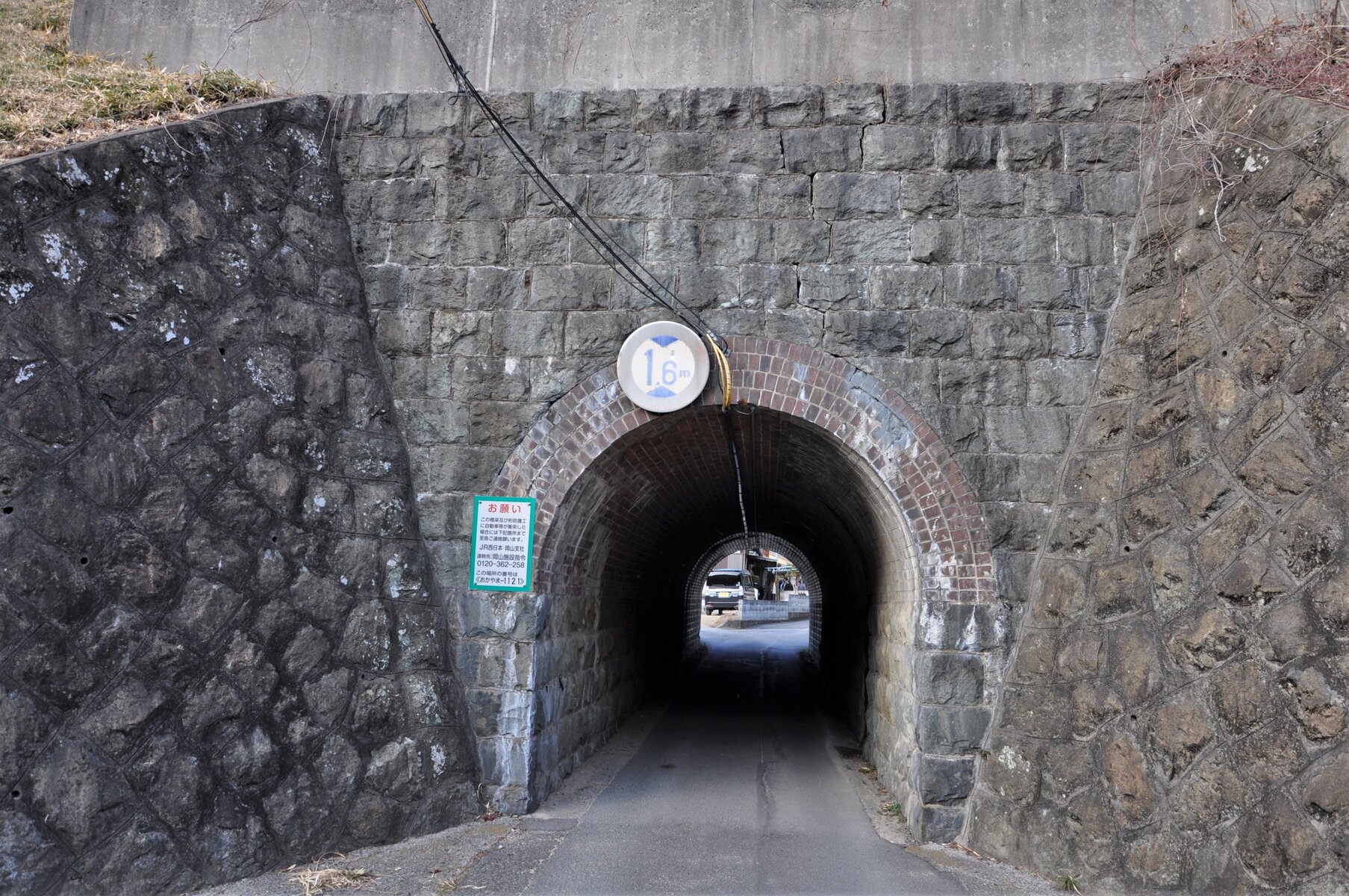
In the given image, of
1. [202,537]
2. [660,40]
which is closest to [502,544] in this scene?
[202,537]

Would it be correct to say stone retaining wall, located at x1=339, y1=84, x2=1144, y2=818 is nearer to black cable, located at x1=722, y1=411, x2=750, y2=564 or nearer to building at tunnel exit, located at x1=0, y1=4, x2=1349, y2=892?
building at tunnel exit, located at x1=0, y1=4, x2=1349, y2=892

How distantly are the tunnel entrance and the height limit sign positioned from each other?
10 centimetres

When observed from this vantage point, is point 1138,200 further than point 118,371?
Yes

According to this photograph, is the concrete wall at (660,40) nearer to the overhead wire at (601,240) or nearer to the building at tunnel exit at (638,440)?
the building at tunnel exit at (638,440)

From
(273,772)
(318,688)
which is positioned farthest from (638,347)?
(273,772)

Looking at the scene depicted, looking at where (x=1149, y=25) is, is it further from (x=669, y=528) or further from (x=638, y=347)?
(x=669, y=528)

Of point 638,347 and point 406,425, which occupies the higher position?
point 638,347

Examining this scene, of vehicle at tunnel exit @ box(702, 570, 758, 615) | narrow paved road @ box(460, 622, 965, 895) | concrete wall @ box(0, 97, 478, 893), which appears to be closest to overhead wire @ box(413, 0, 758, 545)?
concrete wall @ box(0, 97, 478, 893)

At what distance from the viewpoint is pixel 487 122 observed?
267 inches

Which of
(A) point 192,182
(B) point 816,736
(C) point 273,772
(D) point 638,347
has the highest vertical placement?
(A) point 192,182

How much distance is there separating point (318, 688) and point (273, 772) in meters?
0.56

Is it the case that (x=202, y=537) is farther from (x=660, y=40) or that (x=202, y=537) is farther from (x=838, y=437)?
(x=660, y=40)

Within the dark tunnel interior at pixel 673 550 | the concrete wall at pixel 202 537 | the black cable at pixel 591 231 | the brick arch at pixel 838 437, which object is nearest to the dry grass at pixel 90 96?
the concrete wall at pixel 202 537

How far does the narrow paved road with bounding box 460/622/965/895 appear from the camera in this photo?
16.9ft
